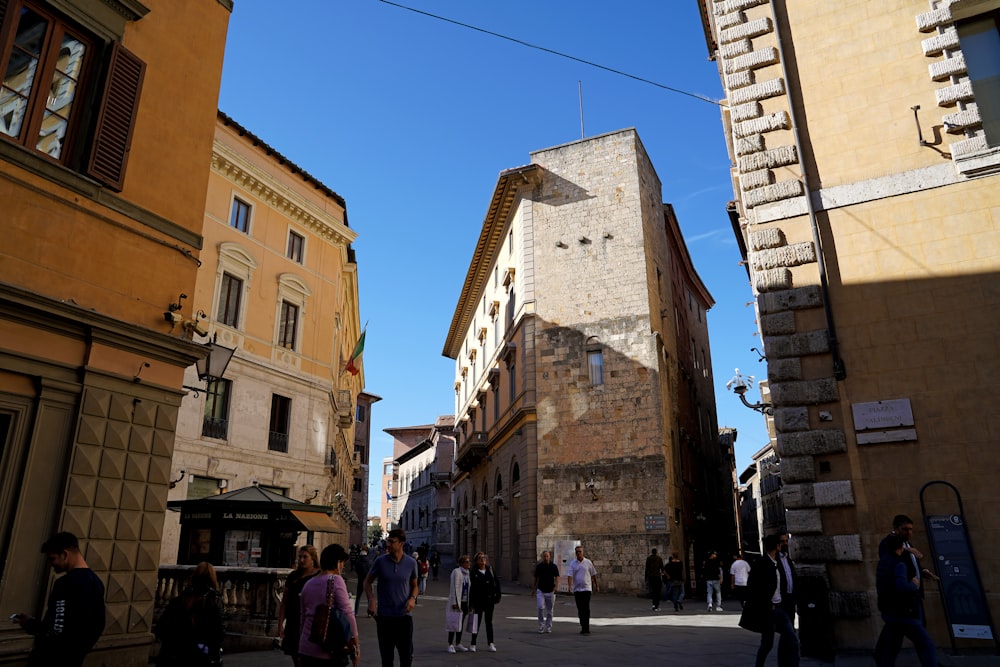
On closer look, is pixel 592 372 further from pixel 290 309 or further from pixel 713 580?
pixel 290 309

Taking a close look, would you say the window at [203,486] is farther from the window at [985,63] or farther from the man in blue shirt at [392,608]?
the window at [985,63]

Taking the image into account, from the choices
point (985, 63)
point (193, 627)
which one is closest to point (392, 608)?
point (193, 627)

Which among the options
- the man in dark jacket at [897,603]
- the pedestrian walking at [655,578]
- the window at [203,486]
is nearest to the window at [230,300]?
the window at [203,486]

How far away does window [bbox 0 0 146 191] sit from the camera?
277 inches

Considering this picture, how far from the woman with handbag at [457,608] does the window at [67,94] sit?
279 inches

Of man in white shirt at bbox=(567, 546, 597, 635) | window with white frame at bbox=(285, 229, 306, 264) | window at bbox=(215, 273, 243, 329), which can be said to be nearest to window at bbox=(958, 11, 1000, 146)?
man in white shirt at bbox=(567, 546, 597, 635)

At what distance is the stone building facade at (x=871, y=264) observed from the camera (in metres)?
8.16

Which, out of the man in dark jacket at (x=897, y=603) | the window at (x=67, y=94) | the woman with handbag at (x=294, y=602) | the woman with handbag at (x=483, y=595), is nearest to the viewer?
the woman with handbag at (x=294, y=602)

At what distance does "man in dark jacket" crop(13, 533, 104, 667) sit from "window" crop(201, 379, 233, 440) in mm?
14751

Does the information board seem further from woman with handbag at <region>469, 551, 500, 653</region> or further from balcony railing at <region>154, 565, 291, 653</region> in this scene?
balcony railing at <region>154, 565, 291, 653</region>

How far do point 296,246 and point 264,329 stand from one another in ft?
12.5

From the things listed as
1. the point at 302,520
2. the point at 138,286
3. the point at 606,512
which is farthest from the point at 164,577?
the point at 606,512

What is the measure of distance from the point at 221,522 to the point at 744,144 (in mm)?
10755

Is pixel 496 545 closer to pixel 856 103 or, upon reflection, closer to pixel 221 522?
pixel 221 522
